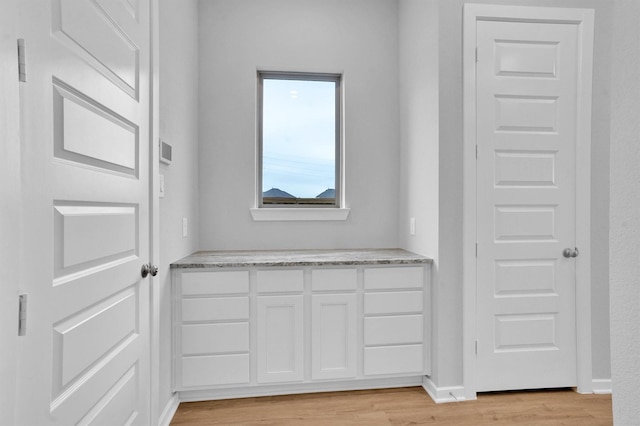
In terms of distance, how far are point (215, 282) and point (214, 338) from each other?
337 mm

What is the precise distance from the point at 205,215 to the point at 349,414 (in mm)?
1683

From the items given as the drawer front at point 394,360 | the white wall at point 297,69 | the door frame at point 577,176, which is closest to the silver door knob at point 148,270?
the white wall at point 297,69

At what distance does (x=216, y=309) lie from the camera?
2.15 m

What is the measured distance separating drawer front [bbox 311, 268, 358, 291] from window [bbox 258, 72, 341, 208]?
80cm

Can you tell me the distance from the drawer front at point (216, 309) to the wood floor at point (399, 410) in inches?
21.3

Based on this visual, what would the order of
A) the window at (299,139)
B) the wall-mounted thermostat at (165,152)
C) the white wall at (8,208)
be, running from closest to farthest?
1. the white wall at (8,208)
2. the wall-mounted thermostat at (165,152)
3. the window at (299,139)

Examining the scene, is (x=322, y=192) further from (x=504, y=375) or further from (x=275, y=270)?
(x=504, y=375)

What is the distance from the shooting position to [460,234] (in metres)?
2.24

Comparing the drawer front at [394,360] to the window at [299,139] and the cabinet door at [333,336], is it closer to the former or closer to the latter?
the cabinet door at [333,336]

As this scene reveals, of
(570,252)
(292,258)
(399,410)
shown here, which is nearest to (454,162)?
(570,252)

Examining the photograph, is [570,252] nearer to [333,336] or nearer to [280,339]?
[333,336]

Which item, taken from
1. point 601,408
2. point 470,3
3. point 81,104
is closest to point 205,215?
point 81,104

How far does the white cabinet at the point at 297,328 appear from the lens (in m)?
2.14

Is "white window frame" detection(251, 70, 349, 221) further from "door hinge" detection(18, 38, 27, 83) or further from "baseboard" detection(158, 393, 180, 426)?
"door hinge" detection(18, 38, 27, 83)
